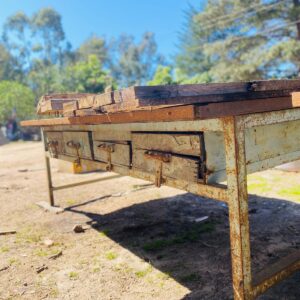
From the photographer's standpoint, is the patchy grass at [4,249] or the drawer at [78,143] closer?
the drawer at [78,143]

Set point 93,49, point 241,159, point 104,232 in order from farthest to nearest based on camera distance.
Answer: point 93,49 → point 104,232 → point 241,159

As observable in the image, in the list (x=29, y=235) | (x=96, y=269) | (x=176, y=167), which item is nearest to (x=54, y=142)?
(x=29, y=235)

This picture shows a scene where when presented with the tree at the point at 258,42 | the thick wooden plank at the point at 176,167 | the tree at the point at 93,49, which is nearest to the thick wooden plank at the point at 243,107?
the thick wooden plank at the point at 176,167

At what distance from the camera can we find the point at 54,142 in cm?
405

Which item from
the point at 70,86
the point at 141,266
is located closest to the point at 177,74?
the point at 70,86

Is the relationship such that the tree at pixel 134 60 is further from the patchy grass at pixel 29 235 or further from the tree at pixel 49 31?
the patchy grass at pixel 29 235

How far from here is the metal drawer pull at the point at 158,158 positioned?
1933mm

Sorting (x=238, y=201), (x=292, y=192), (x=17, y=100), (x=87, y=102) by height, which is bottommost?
(x=292, y=192)

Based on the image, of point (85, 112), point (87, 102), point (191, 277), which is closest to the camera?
point (87, 102)

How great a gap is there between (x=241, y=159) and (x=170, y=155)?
479mm

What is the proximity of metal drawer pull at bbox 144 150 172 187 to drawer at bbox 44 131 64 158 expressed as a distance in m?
2.04

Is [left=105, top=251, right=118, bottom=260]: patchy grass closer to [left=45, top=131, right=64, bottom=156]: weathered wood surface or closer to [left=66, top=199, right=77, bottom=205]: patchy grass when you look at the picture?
[left=45, top=131, right=64, bottom=156]: weathered wood surface

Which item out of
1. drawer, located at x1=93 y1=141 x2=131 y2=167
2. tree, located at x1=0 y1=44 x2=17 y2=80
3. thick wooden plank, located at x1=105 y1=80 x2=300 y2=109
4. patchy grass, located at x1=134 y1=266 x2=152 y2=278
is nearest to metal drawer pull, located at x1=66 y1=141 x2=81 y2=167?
drawer, located at x1=93 y1=141 x2=131 y2=167

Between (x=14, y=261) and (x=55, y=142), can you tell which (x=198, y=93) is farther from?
(x=55, y=142)
